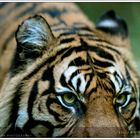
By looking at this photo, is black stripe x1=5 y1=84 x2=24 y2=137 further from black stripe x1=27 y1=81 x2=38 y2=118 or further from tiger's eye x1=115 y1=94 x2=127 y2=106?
tiger's eye x1=115 y1=94 x2=127 y2=106

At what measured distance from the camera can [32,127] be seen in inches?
95.3

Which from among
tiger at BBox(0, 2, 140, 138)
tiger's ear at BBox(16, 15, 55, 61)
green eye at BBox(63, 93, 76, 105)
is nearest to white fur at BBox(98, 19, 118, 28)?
tiger at BBox(0, 2, 140, 138)

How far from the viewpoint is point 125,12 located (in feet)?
10.0

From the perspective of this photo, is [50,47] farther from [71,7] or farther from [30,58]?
[71,7]

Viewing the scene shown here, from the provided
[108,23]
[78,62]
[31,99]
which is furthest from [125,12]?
[31,99]

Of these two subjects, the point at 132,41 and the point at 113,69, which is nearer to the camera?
the point at 113,69

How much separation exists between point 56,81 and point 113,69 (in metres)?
0.29

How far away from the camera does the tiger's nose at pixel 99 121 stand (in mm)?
2402

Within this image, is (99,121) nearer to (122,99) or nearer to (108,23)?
(122,99)

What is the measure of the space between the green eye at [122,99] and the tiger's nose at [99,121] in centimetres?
6

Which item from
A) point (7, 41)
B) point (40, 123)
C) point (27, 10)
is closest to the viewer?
point (40, 123)

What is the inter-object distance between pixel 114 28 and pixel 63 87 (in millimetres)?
514

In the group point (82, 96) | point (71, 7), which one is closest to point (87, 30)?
point (71, 7)

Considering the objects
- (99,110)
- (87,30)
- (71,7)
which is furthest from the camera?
(71,7)
